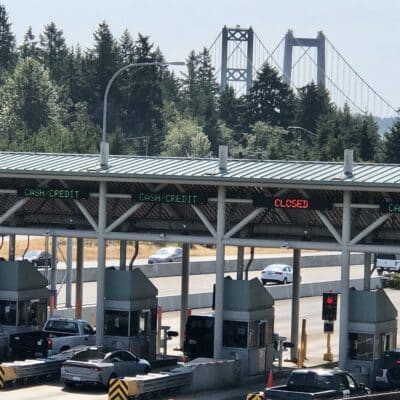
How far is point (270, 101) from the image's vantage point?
181750 millimetres

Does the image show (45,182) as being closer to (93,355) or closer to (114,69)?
(93,355)

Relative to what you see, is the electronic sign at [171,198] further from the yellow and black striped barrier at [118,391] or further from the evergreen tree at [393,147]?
the evergreen tree at [393,147]

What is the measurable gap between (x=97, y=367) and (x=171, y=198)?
6.87 m

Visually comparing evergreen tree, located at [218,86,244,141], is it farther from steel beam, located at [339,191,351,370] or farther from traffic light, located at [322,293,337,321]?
steel beam, located at [339,191,351,370]

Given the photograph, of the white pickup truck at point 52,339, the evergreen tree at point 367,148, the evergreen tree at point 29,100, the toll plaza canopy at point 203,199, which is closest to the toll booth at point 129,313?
the white pickup truck at point 52,339

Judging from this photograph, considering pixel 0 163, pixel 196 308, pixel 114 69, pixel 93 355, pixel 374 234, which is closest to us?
pixel 93 355

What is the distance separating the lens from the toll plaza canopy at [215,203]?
1597 inches

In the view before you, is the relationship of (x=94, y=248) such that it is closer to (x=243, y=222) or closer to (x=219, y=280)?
(x=219, y=280)

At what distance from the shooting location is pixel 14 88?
164 m

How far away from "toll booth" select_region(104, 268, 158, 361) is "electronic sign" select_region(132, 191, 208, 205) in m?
2.58

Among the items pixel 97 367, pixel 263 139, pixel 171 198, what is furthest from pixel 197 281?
pixel 263 139

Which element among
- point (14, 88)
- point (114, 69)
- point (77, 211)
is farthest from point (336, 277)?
point (114, 69)

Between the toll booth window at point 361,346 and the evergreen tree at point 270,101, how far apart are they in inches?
5434

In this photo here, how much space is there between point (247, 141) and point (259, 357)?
131m
